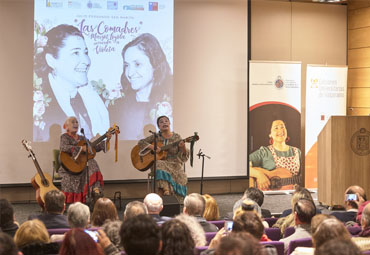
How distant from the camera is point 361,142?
298 inches

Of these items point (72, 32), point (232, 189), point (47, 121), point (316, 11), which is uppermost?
point (316, 11)

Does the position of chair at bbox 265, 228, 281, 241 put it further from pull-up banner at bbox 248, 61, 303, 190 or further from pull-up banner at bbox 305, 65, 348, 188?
pull-up banner at bbox 305, 65, 348, 188

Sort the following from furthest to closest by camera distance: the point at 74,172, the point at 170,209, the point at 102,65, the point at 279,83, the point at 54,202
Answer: the point at 279,83 → the point at 102,65 → the point at 74,172 → the point at 170,209 → the point at 54,202

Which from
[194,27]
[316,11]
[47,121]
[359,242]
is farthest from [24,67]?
[359,242]

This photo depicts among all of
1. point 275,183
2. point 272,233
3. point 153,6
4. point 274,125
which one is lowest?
point 275,183

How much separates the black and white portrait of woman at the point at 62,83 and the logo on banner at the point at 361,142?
3.46m

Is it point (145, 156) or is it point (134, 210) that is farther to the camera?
point (145, 156)

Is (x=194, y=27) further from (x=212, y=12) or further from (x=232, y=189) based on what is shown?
(x=232, y=189)

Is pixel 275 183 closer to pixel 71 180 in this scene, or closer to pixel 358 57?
pixel 358 57

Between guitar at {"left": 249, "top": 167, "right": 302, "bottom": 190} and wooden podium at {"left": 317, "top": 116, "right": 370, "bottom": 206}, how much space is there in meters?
1.42

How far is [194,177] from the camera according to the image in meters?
8.88

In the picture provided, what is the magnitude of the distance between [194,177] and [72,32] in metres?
2.84

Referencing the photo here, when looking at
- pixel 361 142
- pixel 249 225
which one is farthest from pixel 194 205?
pixel 361 142

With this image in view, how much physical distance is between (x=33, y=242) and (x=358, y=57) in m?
7.86
